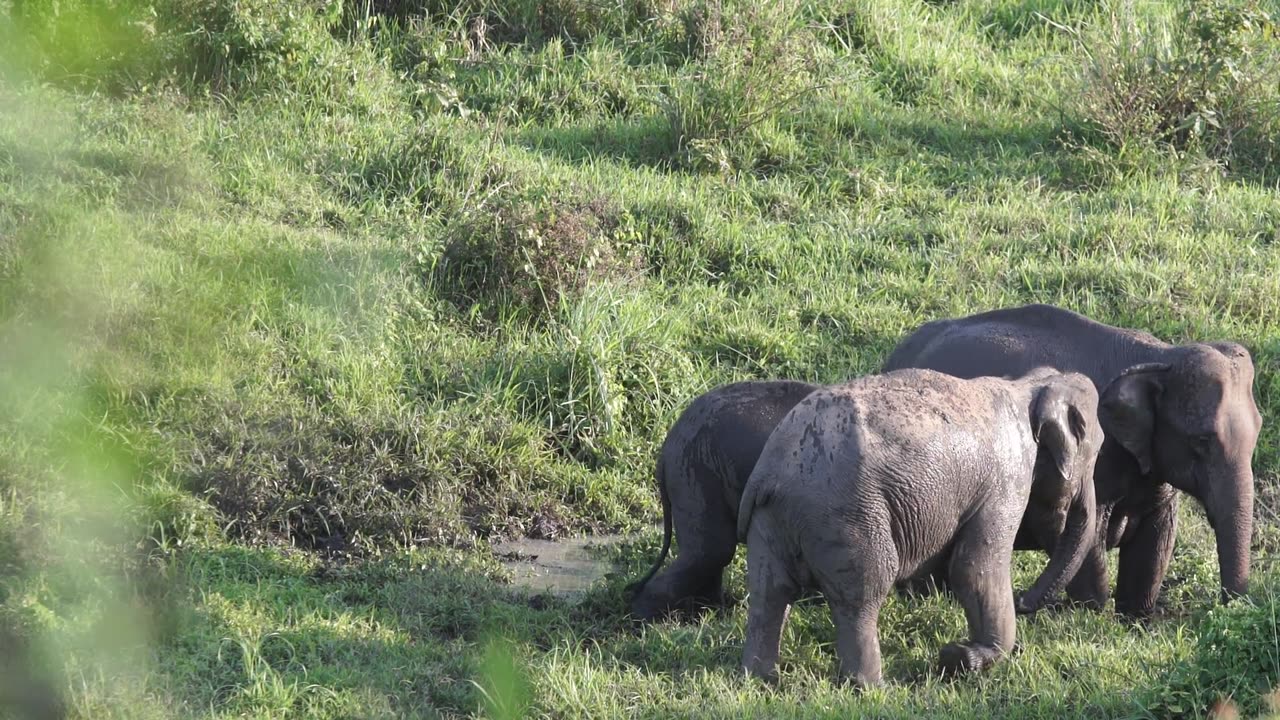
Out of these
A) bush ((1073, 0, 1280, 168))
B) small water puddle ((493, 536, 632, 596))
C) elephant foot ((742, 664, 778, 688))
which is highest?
bush ((1073, 0, 1280, 168))

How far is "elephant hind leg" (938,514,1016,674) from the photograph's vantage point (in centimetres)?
555

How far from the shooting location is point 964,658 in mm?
5453

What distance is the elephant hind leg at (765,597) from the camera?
5449 mm

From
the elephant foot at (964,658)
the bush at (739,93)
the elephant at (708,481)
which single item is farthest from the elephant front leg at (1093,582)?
the bush at (739,93)

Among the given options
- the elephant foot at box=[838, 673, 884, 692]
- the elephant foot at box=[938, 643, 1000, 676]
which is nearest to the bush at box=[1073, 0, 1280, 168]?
the elephant foot at box=[938, 643, 1000, 676]

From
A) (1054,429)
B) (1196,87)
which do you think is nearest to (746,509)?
(1054,429)

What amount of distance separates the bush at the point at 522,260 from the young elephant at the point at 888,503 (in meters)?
2.70

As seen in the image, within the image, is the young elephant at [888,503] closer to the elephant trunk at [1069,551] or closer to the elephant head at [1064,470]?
the elephant head at [1064,470]

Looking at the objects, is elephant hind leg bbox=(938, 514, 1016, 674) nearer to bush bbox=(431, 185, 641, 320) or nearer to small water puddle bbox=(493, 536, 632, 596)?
small water puddle bbox=(493, 536, 632, 596)

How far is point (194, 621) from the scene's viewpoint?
561 cm

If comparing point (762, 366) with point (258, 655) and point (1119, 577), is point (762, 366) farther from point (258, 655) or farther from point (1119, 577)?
point (258, 655)

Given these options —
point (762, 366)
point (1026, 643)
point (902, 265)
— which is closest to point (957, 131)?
point (902, 265)

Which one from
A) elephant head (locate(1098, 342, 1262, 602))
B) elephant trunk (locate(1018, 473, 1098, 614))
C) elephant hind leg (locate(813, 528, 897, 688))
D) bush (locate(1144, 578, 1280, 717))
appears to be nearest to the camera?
bush (locate(1144, 578, 1280, 717))

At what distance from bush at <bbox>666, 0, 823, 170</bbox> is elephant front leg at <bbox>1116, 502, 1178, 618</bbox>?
3.84m
